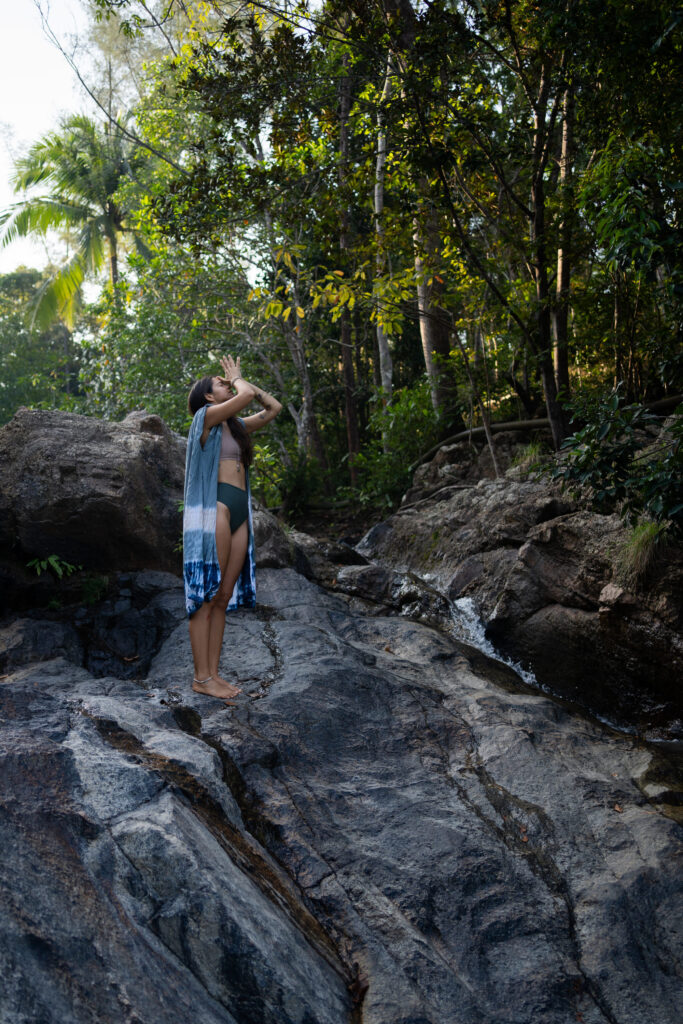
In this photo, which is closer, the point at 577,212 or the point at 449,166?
the point at 449,166

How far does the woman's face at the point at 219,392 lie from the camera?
4746 mm

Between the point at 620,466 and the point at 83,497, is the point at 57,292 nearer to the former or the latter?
the point at 83,497

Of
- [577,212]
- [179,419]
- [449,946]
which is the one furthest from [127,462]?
[179,419]

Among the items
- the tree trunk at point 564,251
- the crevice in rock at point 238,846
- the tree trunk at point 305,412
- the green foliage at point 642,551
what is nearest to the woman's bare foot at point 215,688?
the crevice in rock at point 238,846

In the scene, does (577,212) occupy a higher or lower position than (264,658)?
higher

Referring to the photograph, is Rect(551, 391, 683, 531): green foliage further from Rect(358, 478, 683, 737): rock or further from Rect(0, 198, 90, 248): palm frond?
Rect(0, 198, 90, 248): palm frond

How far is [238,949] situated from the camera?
7.87 feet

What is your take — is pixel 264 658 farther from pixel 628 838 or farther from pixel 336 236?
pixel 336 236

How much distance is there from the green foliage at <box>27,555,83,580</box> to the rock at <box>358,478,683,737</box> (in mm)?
3655

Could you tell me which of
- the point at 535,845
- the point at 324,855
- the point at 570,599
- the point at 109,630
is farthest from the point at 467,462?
the point at 324,855

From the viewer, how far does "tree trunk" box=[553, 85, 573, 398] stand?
27.2 ft

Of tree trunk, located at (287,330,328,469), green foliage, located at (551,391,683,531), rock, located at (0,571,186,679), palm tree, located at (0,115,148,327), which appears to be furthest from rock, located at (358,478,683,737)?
palm tree, located at (0,115,148,327)

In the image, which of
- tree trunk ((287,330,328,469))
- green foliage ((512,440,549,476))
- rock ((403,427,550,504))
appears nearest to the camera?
green foliage ((512,440,549,476))

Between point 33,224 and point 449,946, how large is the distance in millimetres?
24066
